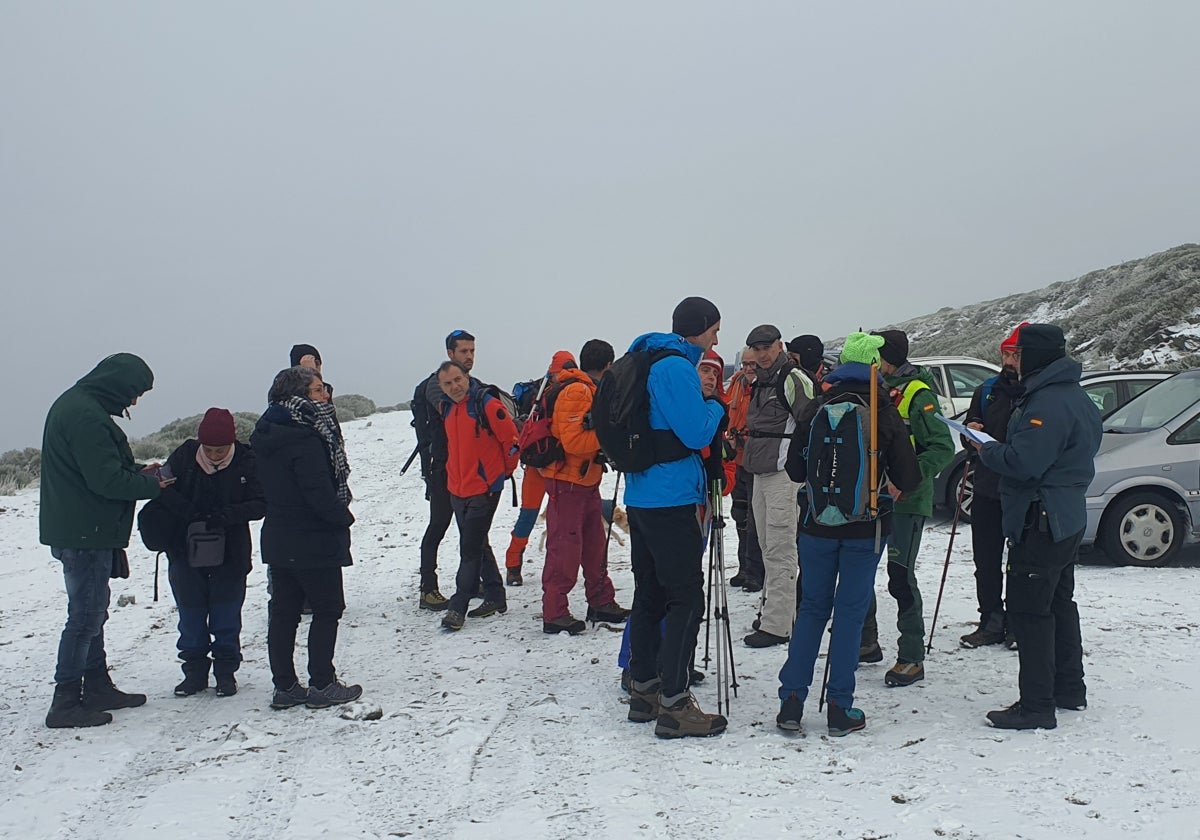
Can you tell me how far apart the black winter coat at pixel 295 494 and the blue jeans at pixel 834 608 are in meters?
2.76

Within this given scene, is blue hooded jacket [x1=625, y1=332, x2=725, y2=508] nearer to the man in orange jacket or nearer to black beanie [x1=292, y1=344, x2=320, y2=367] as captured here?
the man in orange jacket

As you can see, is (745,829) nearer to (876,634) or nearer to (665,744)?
(665,744)

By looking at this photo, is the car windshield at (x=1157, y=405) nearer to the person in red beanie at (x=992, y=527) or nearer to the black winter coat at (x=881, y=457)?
the person in red beanie at (x=992, y=527)

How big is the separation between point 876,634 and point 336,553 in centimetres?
348

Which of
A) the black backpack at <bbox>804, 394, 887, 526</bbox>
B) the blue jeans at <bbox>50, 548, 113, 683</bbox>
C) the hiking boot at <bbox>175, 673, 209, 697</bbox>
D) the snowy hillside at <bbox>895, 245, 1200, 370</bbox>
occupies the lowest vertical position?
the hiking boot at <bbox>175, 673, 209, 697</bbox>

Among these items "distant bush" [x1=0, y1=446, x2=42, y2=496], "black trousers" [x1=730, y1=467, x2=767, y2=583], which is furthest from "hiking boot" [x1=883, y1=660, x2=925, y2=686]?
"distant bush" [x1=0, y1=446, x2=42, y2=496]

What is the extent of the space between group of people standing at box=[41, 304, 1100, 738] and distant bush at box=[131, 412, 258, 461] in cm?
1261

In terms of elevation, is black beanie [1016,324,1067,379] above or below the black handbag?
above

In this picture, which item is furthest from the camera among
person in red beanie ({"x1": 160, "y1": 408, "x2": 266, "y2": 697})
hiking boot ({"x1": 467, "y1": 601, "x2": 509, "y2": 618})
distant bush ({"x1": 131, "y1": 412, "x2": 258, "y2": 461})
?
distant bush ({"x1": 131, "y1": 412, "x2": 258, "y2": 461})

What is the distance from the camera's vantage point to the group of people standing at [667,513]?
4.69 m

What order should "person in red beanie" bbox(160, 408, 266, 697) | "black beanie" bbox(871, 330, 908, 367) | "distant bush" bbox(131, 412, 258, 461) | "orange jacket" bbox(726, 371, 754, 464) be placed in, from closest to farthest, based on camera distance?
"black beanie" bbox(871, 330, 908, 367) → "person in red beanie" bbox(160, 408, 266, 697) → "orange jacket" bbox(726, 371, 754, 464) → "distant bush" bbox(131, 412, 258, 461)

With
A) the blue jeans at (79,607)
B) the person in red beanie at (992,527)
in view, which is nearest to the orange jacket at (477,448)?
the blue jeans at (79,607)

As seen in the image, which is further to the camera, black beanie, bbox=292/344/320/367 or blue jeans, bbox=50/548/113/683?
Answer: black beanie, bbox=292/344/320/367

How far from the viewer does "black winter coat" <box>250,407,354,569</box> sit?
17.6ft
